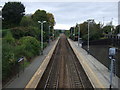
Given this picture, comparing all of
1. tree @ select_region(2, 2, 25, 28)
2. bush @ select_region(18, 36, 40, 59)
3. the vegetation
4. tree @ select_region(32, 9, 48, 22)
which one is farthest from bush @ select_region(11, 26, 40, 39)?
tree @ select_region(32, 9, 48, 22)

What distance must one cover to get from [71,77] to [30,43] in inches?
706

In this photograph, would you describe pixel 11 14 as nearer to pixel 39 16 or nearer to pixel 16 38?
pixel 16 38

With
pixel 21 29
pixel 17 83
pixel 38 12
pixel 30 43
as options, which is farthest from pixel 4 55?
pixel 38 12

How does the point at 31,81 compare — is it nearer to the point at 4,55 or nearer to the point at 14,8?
the point at 4,55

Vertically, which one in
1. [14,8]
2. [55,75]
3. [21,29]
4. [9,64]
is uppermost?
[14,8]

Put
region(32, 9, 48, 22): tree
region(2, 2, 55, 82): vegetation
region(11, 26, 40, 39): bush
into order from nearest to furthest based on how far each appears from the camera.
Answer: region(2, 2, 55, 82): vegetation < region(11, 26, 40, 39): bush < region(32, 9, 48, 22): tree

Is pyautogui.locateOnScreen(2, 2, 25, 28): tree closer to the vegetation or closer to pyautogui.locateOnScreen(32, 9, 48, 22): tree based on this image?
the vegetation

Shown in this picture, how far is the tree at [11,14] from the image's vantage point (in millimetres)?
66625

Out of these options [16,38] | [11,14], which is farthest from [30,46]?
[11,14]

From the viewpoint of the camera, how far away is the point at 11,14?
68.2m

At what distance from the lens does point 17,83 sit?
79.3ft

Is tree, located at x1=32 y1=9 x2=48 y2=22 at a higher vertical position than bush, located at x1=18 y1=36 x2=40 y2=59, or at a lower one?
higher

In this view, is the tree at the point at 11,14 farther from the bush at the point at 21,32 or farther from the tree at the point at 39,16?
the tree at the point at 39,16

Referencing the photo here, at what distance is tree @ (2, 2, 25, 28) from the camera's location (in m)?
66.6
